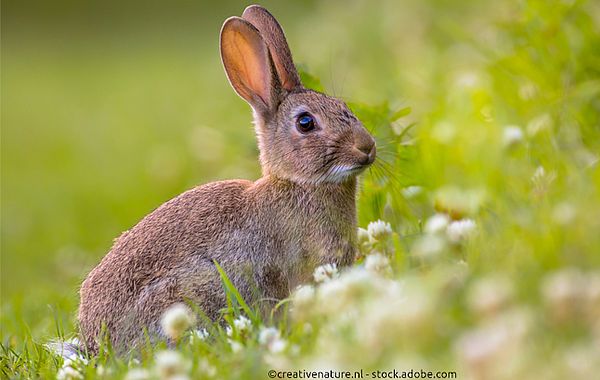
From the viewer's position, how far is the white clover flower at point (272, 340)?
375cm

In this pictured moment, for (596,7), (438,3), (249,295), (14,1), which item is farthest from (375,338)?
(14,1)

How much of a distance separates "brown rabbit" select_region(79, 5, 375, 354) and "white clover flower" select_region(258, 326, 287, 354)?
1041 millimetres

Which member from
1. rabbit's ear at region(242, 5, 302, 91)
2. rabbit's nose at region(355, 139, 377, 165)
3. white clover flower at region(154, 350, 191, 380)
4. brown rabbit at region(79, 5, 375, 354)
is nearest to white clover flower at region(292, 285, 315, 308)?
white clover flower at region(154, 350, 191, 380)

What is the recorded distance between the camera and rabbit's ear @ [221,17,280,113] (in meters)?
5.75

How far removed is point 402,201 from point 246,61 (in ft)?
4.12

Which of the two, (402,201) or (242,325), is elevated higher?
(402,201)

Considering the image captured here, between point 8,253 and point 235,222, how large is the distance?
609 cm

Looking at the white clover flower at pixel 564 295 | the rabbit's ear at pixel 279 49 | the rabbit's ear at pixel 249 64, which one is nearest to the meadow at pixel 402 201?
the white clover flower at pixel 564 295

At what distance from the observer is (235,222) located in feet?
17.7

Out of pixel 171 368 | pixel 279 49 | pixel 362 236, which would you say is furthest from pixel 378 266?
pixel 279 49

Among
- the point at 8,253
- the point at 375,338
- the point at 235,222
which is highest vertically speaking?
the point at 8,253

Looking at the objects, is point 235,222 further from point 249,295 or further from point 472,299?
point 472,299

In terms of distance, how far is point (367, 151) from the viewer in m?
5.29

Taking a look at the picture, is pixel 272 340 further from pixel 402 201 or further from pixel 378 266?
pixel 402 201
